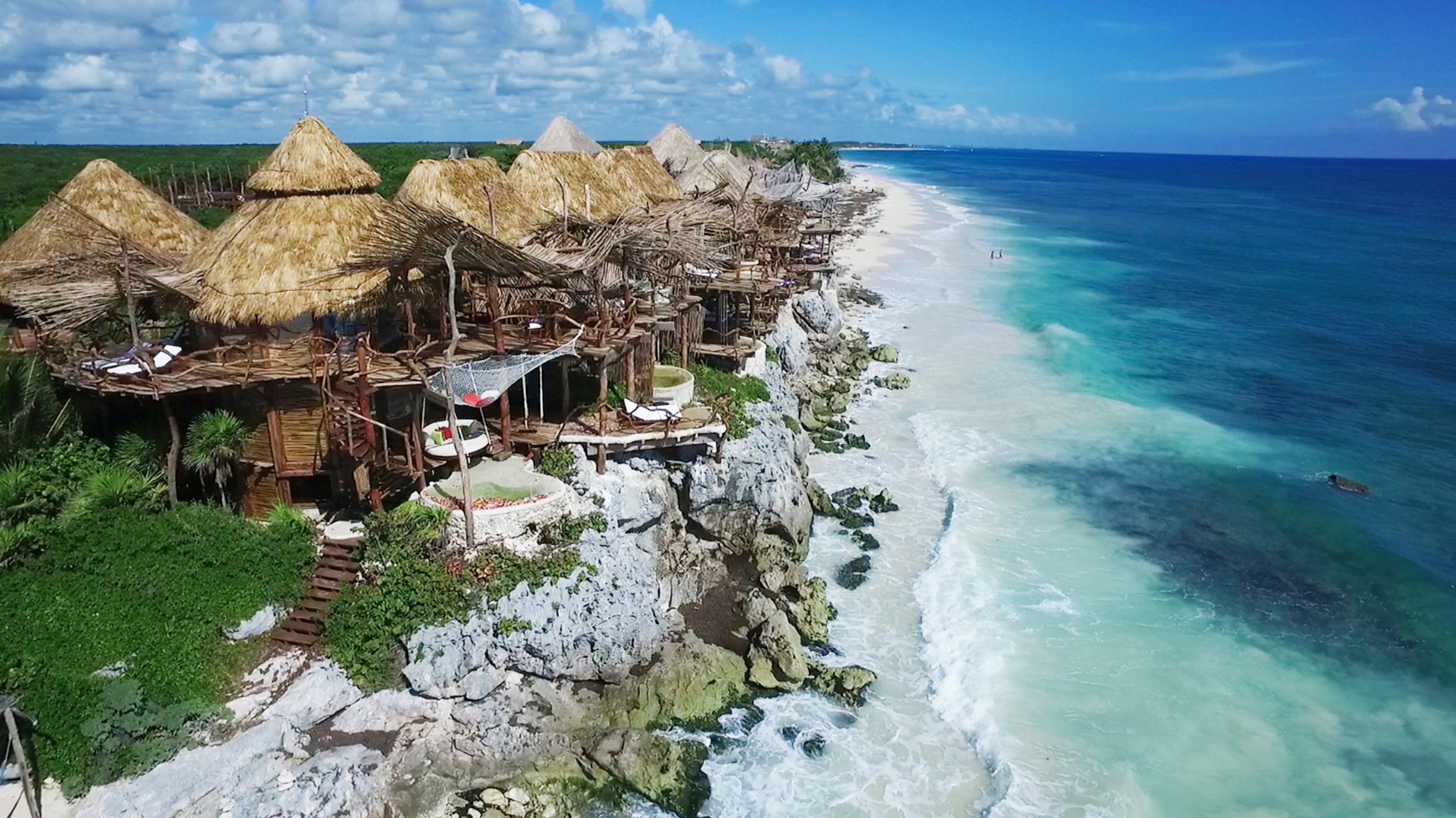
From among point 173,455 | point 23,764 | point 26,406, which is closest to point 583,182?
point 173,455

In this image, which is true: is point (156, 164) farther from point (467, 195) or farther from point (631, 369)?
point (631, 369)

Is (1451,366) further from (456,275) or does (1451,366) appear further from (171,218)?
(171,218)

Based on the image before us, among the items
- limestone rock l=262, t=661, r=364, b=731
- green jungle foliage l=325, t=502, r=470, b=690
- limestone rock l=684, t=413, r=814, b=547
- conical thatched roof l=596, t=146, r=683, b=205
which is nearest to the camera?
limestone rock l=262, t=661, r=364, b=731

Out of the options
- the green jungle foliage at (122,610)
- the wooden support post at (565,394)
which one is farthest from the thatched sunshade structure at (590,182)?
the green jungle foliage at (122,610)

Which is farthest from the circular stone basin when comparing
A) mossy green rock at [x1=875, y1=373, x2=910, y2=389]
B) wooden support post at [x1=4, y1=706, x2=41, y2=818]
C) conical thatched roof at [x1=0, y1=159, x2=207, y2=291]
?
mossy green rock at [x1=875, y1=373, x2=910, y2=389]

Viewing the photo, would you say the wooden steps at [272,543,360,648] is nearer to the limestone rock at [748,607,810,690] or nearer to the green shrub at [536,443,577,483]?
the green shrub at [536,443,577,483]

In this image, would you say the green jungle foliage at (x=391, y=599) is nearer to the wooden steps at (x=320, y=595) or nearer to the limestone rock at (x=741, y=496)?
the wooden steps at (x=320, y=595)
